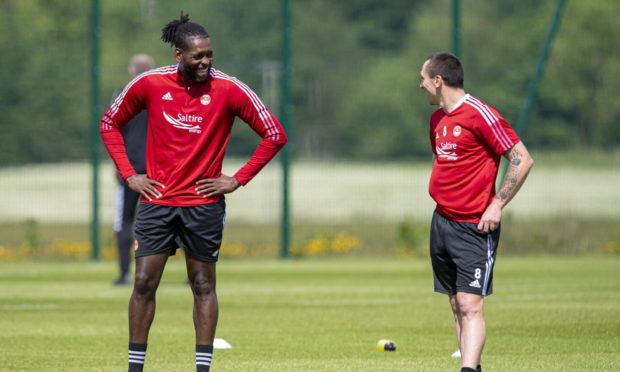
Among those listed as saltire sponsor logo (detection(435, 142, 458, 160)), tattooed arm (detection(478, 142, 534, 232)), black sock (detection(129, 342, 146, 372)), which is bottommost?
black sock (detection(129, 342, 146, 372))

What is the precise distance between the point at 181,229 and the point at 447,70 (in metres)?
1.83

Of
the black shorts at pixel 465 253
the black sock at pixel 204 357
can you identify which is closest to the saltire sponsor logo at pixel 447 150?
the black shorts at pixel 465 253

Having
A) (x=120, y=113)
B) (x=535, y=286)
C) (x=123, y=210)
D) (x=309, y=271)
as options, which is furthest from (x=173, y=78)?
(x=309, y=271)

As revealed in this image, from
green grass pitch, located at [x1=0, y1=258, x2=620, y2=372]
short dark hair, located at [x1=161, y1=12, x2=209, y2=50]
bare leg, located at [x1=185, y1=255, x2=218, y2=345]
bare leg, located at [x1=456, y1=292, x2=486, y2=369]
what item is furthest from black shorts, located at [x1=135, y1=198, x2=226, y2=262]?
bare leg, located at [x1=456, y1=292, x2=486, y2=369]

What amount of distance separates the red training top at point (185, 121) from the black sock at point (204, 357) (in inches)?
33.6

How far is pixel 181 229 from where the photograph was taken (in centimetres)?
788

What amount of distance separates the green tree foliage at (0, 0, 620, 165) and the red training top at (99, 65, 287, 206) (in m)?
12.8

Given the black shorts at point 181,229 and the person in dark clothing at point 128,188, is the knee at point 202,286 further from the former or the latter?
the person in dark clothing at point 128,188

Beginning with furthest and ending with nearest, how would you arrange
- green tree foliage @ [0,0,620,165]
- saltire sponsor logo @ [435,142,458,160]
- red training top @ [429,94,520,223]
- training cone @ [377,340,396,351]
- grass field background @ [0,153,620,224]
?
green tree foliage @ [0,0,620,165], grass field background @ [0,153,620,224], training cone @ [377,340,396,351], saltire sponsor logo @ [435,142,458,160], red training top @ [429,94,520,223]

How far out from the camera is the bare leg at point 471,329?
7.57 meters

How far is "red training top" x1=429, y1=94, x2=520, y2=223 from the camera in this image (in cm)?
768

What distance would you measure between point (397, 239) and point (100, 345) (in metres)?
10.7

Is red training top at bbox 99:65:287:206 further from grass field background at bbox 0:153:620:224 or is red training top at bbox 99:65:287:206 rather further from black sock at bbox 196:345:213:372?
grass field background at bbox 0:153:620:224

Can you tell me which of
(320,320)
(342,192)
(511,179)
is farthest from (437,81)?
(342,192)
